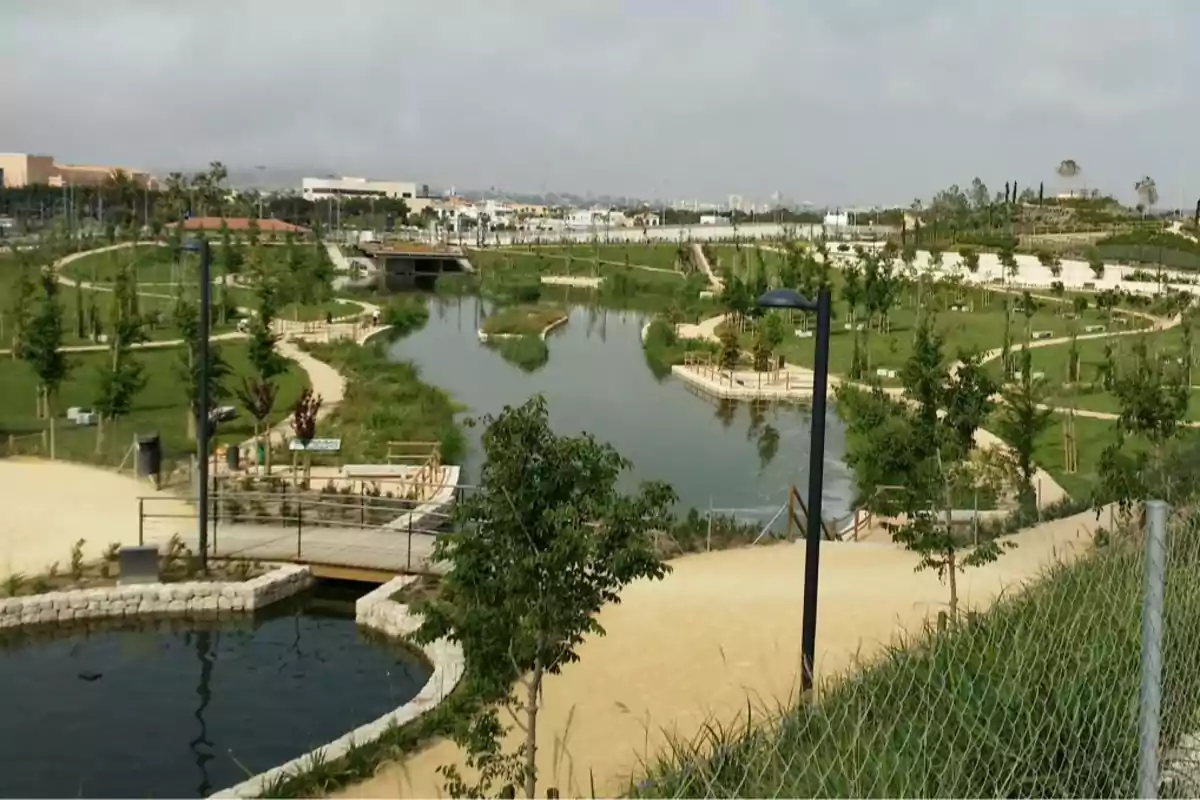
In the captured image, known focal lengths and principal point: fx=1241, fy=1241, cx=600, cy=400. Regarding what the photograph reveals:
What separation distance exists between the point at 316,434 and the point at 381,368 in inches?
352

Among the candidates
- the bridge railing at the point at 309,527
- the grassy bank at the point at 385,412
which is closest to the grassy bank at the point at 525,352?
the grassy bank at the point at 385,412

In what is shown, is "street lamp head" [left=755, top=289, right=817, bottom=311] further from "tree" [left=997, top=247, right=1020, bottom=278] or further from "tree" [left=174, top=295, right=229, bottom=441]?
"tree" [left=997, top=247, right=1020, bottom=278]

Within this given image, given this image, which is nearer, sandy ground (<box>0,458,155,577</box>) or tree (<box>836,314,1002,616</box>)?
tree (<box>836,314,1002,616</box>)

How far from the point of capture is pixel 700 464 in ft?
66.0

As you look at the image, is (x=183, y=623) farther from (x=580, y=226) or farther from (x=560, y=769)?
(x=580, y=226)

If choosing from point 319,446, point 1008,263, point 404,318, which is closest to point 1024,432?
point 319,446

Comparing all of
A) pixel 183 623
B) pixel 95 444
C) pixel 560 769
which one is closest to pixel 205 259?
pixel 183 623

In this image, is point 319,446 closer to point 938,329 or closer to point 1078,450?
point 1078,450

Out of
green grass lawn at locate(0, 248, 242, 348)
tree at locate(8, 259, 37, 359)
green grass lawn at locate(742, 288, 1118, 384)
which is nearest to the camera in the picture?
tree at locate(8, 259, 37, 359)

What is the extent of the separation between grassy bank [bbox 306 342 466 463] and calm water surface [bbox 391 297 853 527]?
2.10ft

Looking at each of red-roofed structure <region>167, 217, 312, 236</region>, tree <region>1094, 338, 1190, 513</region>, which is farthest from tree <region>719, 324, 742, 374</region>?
red-roofed structure <region>167, 217, 312, 236</region>

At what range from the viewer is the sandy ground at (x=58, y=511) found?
12445 mm

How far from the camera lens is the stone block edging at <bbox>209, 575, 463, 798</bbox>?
7359 mm

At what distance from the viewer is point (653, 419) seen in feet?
81.6
